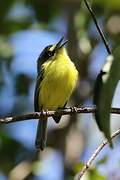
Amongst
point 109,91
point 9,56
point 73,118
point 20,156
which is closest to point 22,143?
point 20,156

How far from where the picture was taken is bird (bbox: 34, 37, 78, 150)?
181 inches

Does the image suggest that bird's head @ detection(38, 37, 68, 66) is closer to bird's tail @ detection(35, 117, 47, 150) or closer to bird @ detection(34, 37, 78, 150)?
bird @ detection(34, 37, 78, 150)

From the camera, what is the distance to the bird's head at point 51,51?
5.12m

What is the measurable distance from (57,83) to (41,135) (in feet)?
1.87

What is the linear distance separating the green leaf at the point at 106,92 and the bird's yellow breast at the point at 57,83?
2946 millimetres

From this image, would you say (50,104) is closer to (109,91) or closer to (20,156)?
(20,156)

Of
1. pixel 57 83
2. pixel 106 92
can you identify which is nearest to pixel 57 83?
pixel 57 83

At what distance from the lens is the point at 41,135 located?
486cm

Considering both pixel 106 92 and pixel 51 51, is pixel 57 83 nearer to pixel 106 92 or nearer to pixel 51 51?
pixel 51 51

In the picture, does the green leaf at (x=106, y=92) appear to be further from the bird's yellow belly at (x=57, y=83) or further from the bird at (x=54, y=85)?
the bird's yellow belly at (x=57, y=83)

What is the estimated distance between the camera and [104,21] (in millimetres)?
5090

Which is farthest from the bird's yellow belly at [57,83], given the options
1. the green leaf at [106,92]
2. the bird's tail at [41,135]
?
the green leaf at [106,92]

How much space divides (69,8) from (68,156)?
1.93 m

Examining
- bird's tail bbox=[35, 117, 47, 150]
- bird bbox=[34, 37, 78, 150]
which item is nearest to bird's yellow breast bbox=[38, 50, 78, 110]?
bird bbox=[34, 37, 78, 150]
